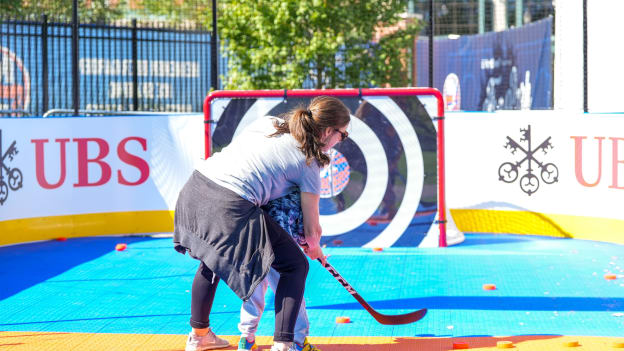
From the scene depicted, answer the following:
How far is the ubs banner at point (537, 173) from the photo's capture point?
27.0 ft

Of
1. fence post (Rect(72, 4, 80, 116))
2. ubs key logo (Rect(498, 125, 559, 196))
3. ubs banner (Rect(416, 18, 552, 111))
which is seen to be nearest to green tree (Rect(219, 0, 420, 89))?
ubs banner (Rect(416, 18, 552, 111))

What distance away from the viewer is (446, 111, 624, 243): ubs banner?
27.0ft

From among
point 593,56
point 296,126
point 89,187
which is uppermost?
point 593,56

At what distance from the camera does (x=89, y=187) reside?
8.84 m

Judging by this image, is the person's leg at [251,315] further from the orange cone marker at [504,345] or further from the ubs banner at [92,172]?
the ubs banner at [92,172]

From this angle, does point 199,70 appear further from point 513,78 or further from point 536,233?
point 536,233

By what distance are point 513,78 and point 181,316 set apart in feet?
43.5

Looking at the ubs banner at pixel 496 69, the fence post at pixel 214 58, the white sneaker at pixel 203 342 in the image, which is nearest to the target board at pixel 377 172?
the fence post at pixel 214 58

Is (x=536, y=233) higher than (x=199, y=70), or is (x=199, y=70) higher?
(x=199, y=70)

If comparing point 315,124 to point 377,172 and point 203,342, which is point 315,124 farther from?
point 377,172

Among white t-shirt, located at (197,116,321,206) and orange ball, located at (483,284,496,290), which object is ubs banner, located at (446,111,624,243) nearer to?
orange ball, located at (483,284,496,290)

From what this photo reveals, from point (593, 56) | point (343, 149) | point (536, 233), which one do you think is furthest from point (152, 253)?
point (593, 56)

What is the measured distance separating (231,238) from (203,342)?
2.54ft

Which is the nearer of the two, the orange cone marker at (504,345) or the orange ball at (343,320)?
the orange cone marker at (504,345)
